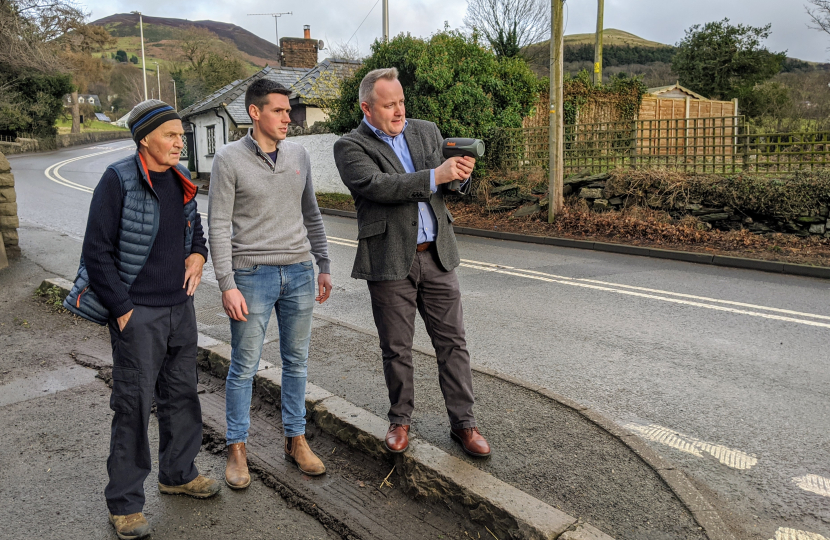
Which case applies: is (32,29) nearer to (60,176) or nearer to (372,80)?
(60,176)

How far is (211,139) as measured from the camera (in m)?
32.2

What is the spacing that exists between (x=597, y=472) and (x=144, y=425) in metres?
2.30

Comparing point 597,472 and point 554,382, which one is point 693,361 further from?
point 597,472

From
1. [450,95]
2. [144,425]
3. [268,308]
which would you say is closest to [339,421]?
[268,308]

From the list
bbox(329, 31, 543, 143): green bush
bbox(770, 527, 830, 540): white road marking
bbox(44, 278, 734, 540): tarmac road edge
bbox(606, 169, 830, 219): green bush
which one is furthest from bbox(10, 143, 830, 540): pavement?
bbox(329, 31, 543, 143): green bush

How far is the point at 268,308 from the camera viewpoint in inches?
136

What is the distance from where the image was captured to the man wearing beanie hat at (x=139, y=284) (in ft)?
9.34

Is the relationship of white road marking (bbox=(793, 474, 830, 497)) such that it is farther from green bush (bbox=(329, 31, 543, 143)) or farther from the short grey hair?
green bush (bbox=(329, 31, 543, 143))

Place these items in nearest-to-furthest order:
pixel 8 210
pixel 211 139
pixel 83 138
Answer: pixel 8 210 < pixel 211 139 < pixel 83 138

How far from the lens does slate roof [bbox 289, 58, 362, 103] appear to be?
23266 millimetres

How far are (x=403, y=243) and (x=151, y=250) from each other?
1244 mm

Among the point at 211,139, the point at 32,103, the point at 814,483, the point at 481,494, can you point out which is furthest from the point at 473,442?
the point at 32,103

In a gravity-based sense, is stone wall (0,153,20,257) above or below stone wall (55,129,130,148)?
below

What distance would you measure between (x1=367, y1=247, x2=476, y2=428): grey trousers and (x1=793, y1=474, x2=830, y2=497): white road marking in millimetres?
1783
